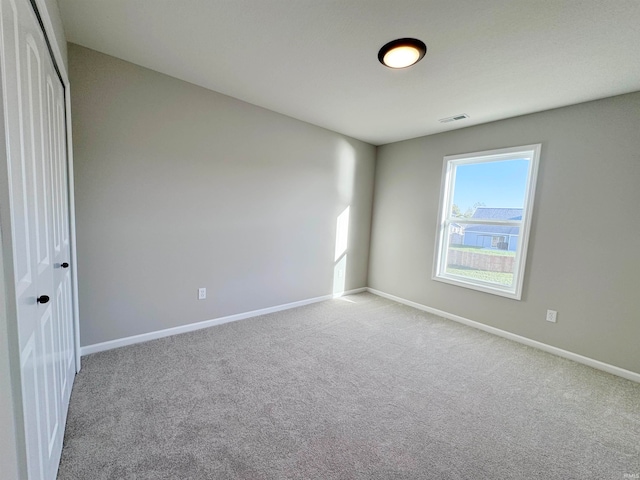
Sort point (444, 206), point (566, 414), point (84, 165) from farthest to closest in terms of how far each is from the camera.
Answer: point (444, 206) < point (84, 165) < point (566, 414)

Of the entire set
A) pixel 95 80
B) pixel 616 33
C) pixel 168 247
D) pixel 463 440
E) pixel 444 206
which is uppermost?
pixel 616 33

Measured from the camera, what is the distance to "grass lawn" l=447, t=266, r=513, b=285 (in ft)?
10.3

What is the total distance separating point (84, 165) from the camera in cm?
218

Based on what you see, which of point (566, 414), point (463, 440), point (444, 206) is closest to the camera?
point (463, 440)

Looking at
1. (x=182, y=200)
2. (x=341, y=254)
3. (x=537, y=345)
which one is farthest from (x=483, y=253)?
(x=182, y=200)

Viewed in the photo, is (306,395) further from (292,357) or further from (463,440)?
(463,440)

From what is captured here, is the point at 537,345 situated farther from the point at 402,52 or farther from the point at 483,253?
the point at 402,52

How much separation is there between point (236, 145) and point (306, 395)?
8.45ft

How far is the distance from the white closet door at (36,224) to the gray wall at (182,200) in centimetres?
66

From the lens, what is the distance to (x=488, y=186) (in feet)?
10.8

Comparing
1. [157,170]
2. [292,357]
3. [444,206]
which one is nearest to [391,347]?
[292,357]

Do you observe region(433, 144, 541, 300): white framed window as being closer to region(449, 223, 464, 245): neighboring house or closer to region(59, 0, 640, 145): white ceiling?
region(449, 223, 464, 245): neighboring house

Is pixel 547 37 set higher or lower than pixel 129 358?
higher

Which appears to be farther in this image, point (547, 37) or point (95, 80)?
point (95, 80)
